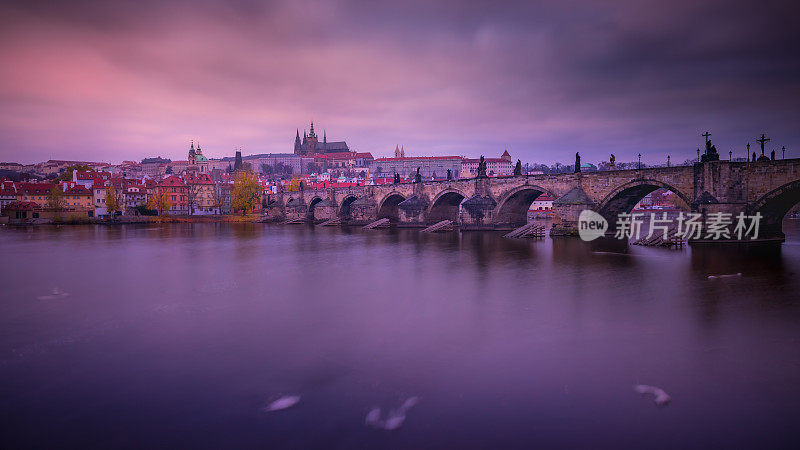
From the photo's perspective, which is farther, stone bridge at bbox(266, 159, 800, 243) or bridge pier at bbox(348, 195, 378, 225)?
bridge pier at bbox(348, 195, 378, 225)

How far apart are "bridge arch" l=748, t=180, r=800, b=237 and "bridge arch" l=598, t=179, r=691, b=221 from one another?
3504mm

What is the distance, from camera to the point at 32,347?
917 centimetres

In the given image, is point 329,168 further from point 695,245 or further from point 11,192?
point 695,245

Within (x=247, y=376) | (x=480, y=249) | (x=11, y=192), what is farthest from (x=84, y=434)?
(x=11, y=192)

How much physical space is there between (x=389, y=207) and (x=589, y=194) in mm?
28254

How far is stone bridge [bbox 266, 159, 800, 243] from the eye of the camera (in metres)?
23.6

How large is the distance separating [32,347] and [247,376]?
5.32 meters

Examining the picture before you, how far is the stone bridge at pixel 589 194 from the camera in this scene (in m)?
23.6

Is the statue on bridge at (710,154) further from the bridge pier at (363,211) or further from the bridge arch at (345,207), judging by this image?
the bridge arch at (345,207)

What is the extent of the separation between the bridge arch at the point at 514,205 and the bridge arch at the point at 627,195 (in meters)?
6.81

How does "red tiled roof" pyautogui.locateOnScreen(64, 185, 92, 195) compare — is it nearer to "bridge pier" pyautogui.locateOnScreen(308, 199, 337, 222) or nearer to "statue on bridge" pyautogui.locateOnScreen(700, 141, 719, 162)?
"bridge pier" pyautogui.locateOnScreen(308, 199, 337, 222)

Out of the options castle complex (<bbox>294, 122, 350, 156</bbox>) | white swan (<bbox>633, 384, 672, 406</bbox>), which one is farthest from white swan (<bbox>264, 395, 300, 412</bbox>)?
castle complex (<bbox>294, 122, 350, 156</bbox>)

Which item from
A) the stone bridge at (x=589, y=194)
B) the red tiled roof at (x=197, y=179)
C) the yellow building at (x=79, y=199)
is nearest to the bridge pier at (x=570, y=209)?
the stone bridge at (x=589, y=194)

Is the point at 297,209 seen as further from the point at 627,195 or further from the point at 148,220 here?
the point at 627,195
